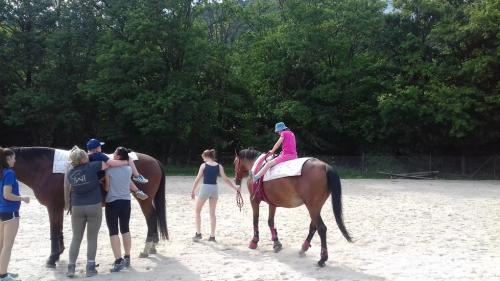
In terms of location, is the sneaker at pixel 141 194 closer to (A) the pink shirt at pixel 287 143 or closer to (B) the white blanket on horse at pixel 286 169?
(B) the white blanket on horse at pixel 286 169

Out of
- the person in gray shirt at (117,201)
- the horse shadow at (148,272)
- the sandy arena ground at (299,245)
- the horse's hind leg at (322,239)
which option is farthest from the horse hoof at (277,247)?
the person in gray shirt at (117,201)

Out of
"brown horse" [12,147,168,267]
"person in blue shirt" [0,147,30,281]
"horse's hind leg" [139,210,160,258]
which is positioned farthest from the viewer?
"horse's hind leg" [139,210,160,258]

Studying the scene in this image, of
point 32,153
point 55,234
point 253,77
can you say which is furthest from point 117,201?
point 253,77

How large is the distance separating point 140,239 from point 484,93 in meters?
26.9

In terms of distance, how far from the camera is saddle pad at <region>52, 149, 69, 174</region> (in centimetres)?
784

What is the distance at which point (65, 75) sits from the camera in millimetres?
32594

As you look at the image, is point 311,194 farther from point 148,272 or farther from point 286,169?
point 148,272

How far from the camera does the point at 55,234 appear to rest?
7.69 metres

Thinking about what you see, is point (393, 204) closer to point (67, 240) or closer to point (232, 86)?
point (67, 240)

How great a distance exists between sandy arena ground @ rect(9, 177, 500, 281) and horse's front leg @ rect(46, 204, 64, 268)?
19 centimetres

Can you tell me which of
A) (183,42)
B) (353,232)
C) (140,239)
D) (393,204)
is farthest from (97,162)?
(183,42)

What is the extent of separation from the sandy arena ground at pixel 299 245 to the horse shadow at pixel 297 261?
0.02 meters

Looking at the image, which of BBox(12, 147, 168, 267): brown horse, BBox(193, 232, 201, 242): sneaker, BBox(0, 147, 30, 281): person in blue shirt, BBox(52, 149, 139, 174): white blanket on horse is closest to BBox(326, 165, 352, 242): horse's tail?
BBox(193, 232, 201, 242): sneaker

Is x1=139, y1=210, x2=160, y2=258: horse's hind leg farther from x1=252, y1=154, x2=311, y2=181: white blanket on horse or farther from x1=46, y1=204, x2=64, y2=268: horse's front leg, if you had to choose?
x1=252, y1=154, x2=311, y2=181: white blanket on horse
